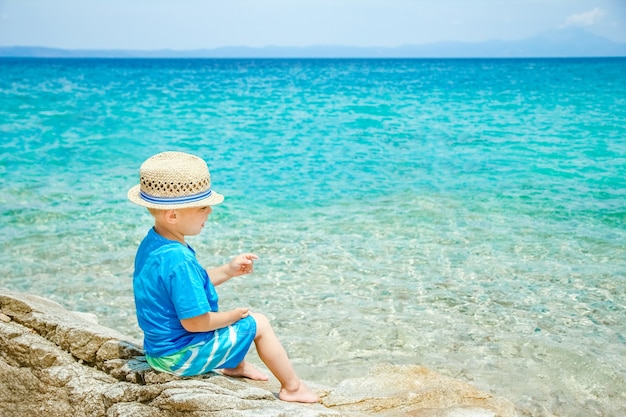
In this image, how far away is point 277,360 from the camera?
354 centimetres

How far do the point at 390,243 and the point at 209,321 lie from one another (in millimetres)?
5477

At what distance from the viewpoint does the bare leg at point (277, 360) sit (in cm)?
352

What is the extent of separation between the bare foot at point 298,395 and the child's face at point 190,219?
1031mm

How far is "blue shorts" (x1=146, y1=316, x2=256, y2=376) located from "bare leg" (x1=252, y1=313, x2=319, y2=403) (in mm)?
59

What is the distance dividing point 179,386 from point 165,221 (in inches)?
33.2

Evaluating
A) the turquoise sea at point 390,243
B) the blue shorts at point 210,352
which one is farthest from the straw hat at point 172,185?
the turquoise sea at point 390,243

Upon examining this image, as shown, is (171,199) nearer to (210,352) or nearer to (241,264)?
(241,264)

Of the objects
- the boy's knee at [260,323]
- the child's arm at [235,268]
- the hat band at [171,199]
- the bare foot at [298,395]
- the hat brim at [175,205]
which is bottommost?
the bare foot at [298,395]

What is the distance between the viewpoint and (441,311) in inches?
253

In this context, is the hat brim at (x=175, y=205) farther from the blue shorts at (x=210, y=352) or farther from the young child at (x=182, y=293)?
the blue shorts at (x=210, y=352)

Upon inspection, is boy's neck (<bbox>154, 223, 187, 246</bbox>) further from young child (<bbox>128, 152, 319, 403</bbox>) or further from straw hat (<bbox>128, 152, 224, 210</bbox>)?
straw hat (<bbox>128, 152, 224, 210</bbox>)

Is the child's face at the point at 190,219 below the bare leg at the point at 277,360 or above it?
above

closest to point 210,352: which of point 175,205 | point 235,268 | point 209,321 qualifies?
point 209,321

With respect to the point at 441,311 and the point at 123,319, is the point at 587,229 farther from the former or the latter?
the point at 123,319
